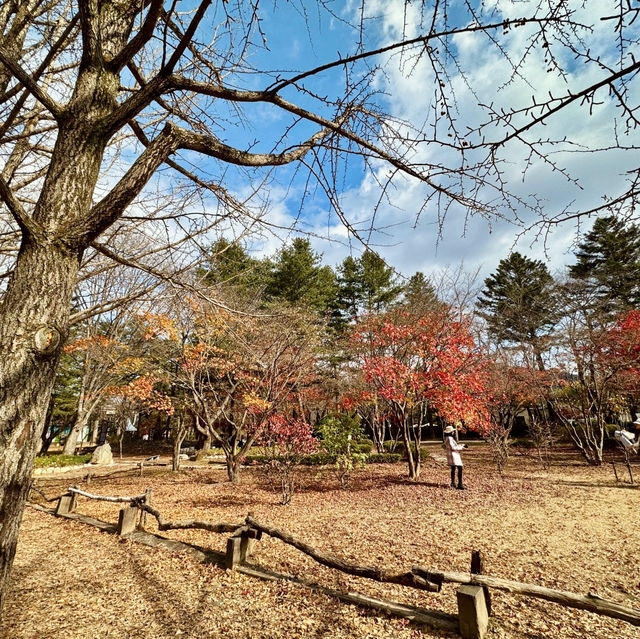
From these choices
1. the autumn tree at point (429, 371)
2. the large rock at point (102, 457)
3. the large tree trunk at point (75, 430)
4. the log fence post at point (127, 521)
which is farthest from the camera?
the large rock at point (102, 457)

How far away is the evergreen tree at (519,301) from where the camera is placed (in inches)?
933

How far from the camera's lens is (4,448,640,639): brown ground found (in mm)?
3389

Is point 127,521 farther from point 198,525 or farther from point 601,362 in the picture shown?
point 601,362

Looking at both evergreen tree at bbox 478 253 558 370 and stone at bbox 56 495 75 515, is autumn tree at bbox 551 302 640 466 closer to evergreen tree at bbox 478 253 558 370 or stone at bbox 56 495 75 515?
evergreen tree at bbox 478 253 558 370

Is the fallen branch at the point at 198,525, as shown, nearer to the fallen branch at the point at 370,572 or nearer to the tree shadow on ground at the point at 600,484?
the fallen branch at the point at 370,572

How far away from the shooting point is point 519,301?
2328 centimetres

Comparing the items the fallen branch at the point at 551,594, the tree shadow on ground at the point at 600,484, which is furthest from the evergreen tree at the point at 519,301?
the fallen branch at the point at 551,594

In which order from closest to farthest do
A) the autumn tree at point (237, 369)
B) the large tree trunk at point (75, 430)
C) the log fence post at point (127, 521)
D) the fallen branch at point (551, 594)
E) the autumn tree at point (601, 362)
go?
the fallen branch at point (551, 594), the log fence post at point (127, 521), the autumn tree at point (237, 369), the autumn tree at point (601, 362), the large tree trunk at point (75, 430)

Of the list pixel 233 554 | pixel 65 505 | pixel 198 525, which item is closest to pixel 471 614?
pixel 233 554

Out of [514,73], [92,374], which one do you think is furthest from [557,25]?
[92,374]

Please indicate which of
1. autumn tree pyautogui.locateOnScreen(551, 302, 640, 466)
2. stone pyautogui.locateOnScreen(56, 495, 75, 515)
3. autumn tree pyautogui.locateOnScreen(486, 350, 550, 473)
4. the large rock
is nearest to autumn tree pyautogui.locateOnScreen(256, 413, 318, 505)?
stone pyautogui.locateOnScreen(56, 495, 75, 515)

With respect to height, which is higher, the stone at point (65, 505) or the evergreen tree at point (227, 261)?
the evergreen tree at point (227, 261)

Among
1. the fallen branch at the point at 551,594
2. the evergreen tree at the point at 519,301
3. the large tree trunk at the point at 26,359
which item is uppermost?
the evergreen tree at the point at 519,301

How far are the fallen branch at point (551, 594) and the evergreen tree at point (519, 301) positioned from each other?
18326 millimetres
